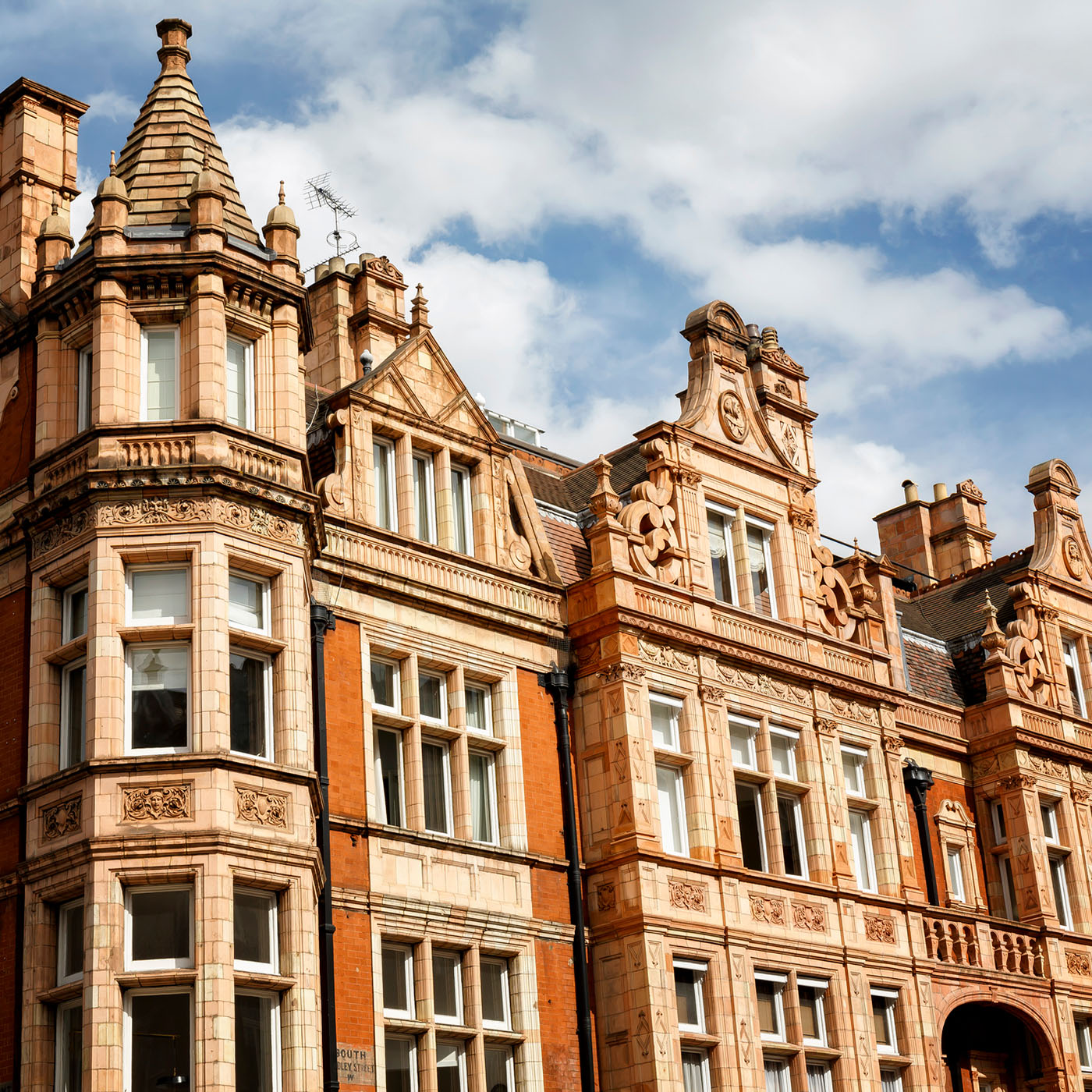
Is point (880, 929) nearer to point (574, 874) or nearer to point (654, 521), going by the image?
point (574, 874)

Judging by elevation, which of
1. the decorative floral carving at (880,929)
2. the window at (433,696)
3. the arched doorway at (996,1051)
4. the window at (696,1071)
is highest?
the window at (433,696)

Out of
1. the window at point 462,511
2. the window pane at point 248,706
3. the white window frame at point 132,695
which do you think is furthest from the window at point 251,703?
the window at point 462,511

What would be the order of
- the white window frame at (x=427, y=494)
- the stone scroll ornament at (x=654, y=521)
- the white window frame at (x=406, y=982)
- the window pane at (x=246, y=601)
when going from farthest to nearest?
1. the stone scroll ornament at (x=654, y=521)
2. the white window frame at (x=427, y=494)
3. the white window frame at (x=406, y=982)
4. the window pane at (x=246, y=601)

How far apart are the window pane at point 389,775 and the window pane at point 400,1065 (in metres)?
2.84

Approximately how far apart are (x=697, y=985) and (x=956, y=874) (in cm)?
913

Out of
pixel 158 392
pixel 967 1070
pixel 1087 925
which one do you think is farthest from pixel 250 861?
pixel 1087 925

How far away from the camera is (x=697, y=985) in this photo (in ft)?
88.4

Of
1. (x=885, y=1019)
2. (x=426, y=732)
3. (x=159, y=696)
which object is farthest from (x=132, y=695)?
(x=885, y=1019)

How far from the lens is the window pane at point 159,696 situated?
2192cm

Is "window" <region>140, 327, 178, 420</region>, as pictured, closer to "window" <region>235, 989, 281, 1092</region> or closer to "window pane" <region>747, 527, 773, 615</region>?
"window" <region>235, 989, 281, 1092</region>

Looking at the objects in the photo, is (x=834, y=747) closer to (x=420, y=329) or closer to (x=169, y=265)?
(x=420, y=329)

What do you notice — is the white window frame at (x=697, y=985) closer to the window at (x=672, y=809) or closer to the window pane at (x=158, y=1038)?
the window at (x=672, y=809)

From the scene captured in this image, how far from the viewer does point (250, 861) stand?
21.4 m

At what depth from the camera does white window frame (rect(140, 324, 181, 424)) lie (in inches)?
936
